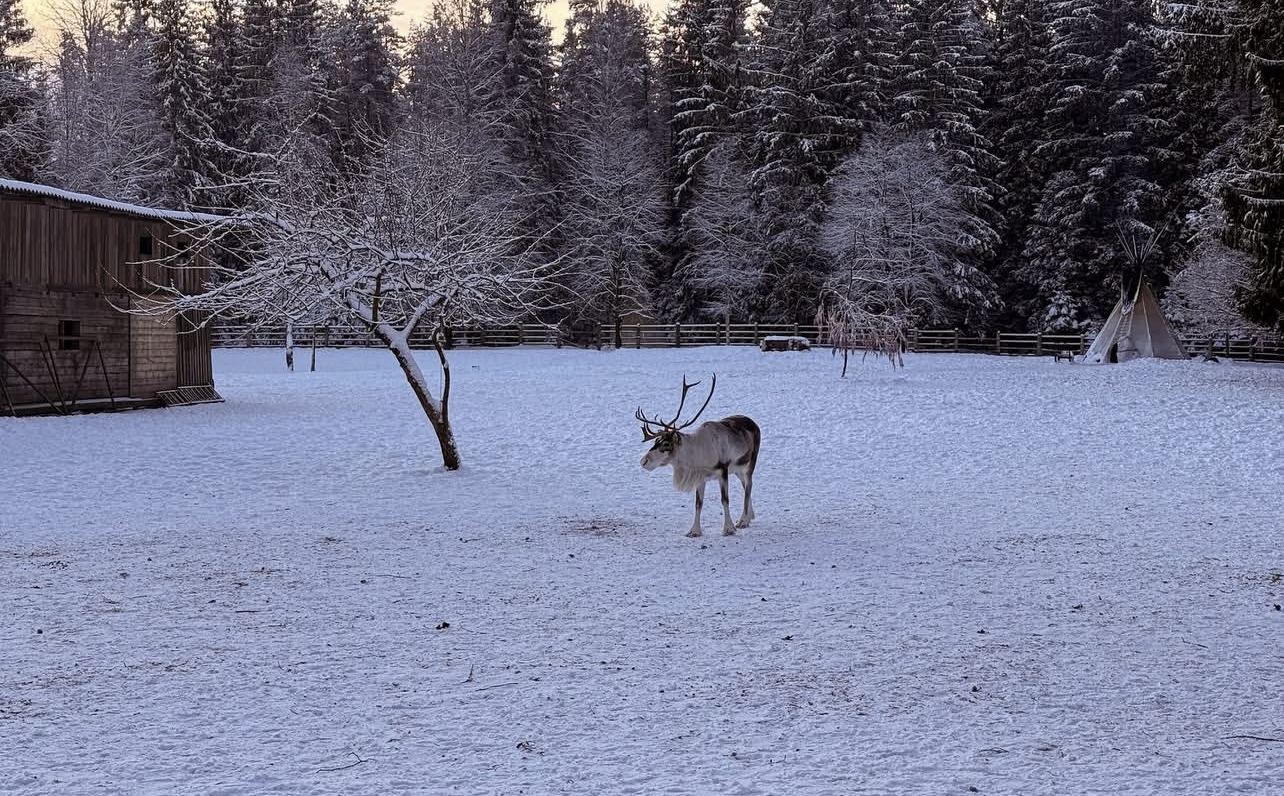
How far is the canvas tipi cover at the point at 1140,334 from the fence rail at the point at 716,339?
302 inches

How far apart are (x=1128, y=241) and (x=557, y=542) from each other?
47.2 metres

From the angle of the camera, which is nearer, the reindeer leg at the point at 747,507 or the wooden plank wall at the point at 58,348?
the reindeer leg at the point at 747,507

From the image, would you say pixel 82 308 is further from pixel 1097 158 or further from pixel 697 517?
pixel 1097 158

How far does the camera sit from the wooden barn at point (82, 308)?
23812mm

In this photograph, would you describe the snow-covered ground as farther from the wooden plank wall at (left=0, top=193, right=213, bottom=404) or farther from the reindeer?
the wooden plank wall at (left=0, top=193, right=213, bottom=404)

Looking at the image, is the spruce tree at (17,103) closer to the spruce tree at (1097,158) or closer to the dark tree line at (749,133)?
the dark tree line at (749,133)

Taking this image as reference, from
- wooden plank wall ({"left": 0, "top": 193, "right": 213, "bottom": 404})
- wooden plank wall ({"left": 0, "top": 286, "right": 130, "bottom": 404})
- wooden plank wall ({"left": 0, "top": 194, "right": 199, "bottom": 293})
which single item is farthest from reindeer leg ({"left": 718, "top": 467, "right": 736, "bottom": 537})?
wooden plank wall ({"left": 0, "top": 286, "right": 130, "bottom": 404})

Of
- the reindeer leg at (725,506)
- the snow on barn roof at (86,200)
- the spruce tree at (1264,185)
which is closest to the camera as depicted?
the reindeer leg at (725,506)

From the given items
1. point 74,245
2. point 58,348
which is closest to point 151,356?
point 58,348

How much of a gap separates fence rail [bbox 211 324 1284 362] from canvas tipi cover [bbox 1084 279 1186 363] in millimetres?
7675

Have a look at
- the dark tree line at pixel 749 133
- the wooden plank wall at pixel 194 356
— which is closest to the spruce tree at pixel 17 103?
the dark tree line at pixel 749 133

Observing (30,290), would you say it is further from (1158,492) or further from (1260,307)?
(1260,307)

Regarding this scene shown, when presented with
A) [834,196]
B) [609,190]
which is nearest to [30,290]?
[609,190]

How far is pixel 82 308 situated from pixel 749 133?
4193 cm
